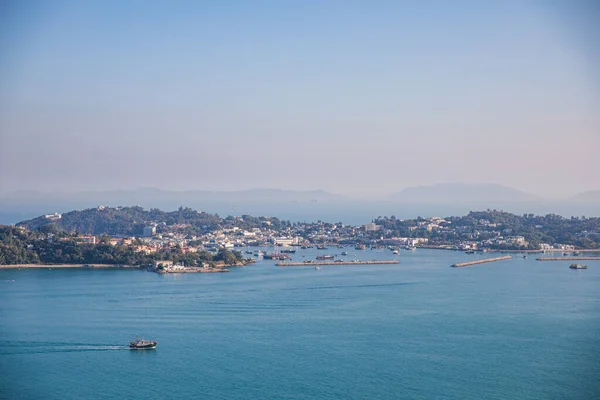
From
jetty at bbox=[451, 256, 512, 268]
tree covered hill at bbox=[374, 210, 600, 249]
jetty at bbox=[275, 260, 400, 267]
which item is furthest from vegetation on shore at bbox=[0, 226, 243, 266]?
tree covered hill at bbox=[374, 210, 600, 249]

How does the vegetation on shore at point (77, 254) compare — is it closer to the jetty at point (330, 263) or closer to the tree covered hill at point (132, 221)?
the jetty at point (330, 263)

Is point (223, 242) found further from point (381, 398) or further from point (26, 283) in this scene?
point (381, 398)

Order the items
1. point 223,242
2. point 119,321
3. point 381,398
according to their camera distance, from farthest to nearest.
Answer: point 223,242
point 119,321
point 381,398

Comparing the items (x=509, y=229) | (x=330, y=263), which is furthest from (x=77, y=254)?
(x=509, y=229)

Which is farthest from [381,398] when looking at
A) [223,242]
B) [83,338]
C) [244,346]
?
[223,242]

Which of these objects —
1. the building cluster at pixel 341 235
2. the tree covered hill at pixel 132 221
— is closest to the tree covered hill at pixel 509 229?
the building cluster at pixel 341 235

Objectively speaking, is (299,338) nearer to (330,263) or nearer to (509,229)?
(330,263)
